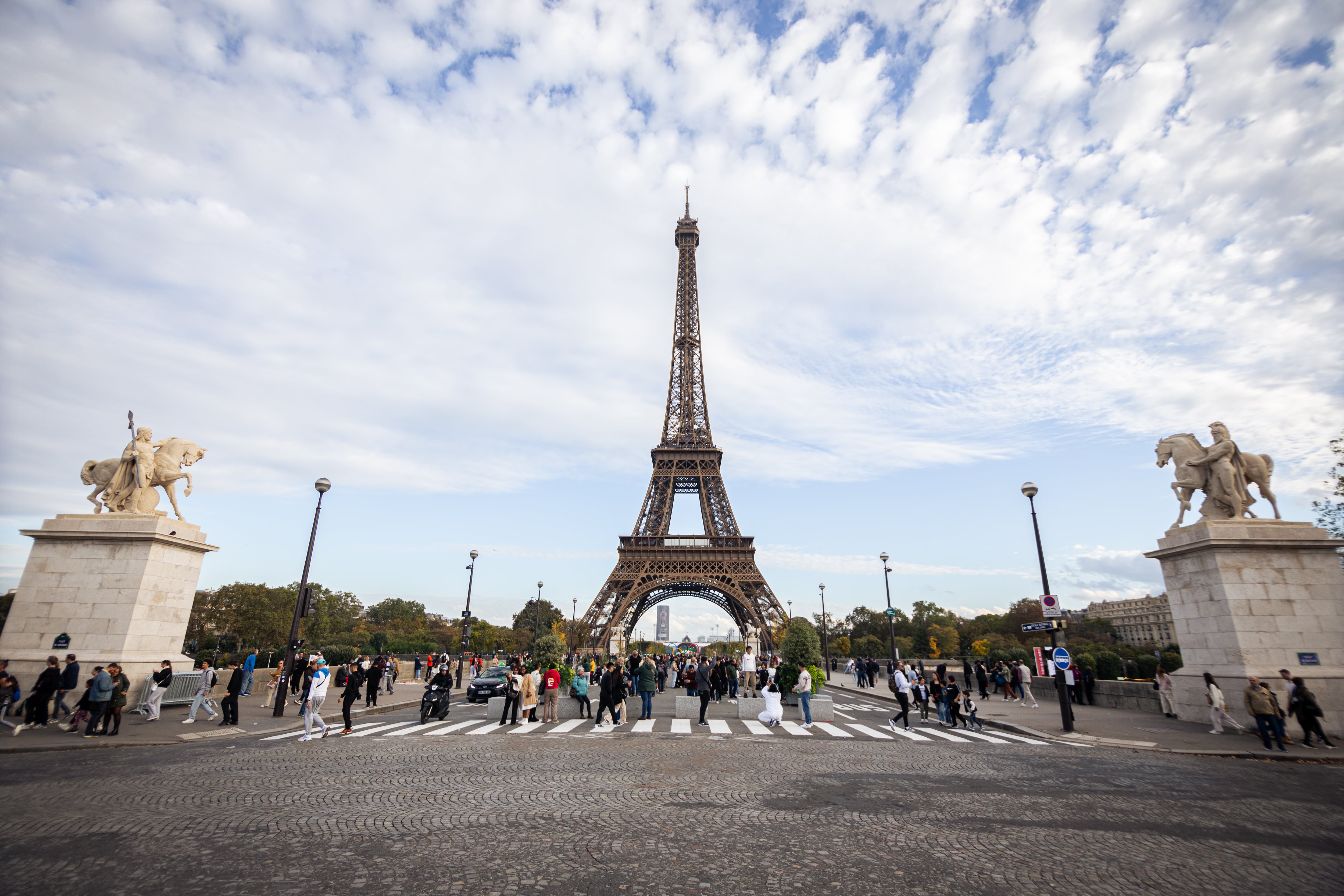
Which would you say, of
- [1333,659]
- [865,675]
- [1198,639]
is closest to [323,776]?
[1198,639]

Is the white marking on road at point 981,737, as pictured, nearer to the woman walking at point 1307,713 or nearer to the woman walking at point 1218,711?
the woman walking at point 1218,711

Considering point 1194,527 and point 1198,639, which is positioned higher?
point 1194,527

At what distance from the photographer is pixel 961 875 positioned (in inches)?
209

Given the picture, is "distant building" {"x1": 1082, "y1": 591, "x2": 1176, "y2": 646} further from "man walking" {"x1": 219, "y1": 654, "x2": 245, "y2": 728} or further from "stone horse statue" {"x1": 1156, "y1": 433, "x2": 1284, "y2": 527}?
"man walking" {"x1": 219, "y1": 654, "x2": 245, "y2": 728}

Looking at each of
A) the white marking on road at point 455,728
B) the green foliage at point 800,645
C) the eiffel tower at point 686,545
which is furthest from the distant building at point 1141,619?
the white marking on road at point 455,728

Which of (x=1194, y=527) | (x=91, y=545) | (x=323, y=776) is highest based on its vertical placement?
(x=1194, y=527)

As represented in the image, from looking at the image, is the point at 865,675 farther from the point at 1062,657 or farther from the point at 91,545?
the point at 91,545

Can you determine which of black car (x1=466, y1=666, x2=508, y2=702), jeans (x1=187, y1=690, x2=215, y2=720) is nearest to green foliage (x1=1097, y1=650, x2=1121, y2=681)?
black car (x1=466, y1=666, x2=508, y2=702)

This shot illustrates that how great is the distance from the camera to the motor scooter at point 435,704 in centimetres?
1706

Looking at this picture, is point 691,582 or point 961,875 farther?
point 691,582

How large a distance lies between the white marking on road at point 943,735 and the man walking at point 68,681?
6994mm

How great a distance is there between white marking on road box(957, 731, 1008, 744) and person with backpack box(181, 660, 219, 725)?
62.4 ft

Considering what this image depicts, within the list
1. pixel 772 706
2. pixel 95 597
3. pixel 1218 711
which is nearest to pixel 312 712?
pixel 95 597

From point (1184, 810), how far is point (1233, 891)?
312cm
